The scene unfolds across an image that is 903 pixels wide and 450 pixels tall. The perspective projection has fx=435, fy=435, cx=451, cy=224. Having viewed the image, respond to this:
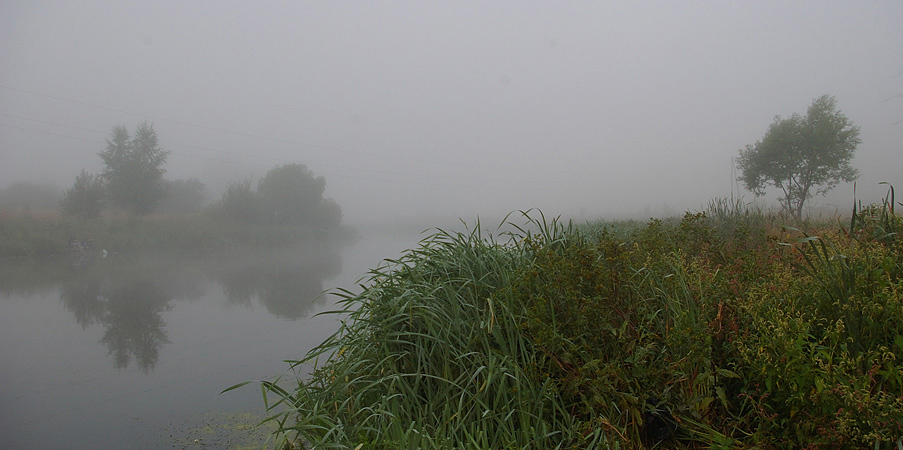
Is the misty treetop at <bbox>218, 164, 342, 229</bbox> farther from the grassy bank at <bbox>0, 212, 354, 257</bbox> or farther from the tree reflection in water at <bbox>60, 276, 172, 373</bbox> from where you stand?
the tree reflection in water at <bbox>60, 276, 172, 373</bbox>

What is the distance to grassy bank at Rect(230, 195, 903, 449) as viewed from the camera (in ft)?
6.26

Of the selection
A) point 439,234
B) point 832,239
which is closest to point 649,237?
point 832,239

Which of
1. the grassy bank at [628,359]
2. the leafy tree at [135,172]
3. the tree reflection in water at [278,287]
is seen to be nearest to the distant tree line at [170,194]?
the leafy tree at [135,172]

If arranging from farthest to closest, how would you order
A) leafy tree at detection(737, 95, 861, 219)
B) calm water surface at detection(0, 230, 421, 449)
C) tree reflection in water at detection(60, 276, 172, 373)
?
leafy tree at detection(737, 95, 861, 219) → tree reflection in water at detection(60, 276, 172, 373) → calm water surface at detection(0, 230, 421, 449)

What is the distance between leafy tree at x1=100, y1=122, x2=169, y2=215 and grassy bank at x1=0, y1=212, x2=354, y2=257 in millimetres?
1319

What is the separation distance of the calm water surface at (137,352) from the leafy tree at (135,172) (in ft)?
63.1

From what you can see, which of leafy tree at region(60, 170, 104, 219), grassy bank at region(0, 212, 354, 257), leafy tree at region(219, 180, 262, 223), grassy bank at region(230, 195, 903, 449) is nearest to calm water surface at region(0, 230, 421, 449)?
grassy bank at region(230, 195, 903, 449)

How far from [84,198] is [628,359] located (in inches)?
1405

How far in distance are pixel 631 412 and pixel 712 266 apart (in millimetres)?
1939

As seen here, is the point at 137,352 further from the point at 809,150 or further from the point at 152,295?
the point at 809,150

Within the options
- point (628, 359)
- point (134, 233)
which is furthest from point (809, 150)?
point (134, 233)

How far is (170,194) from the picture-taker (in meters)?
34.4

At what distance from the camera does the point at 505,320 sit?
2.53 metres

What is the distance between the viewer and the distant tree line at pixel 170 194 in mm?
29109
